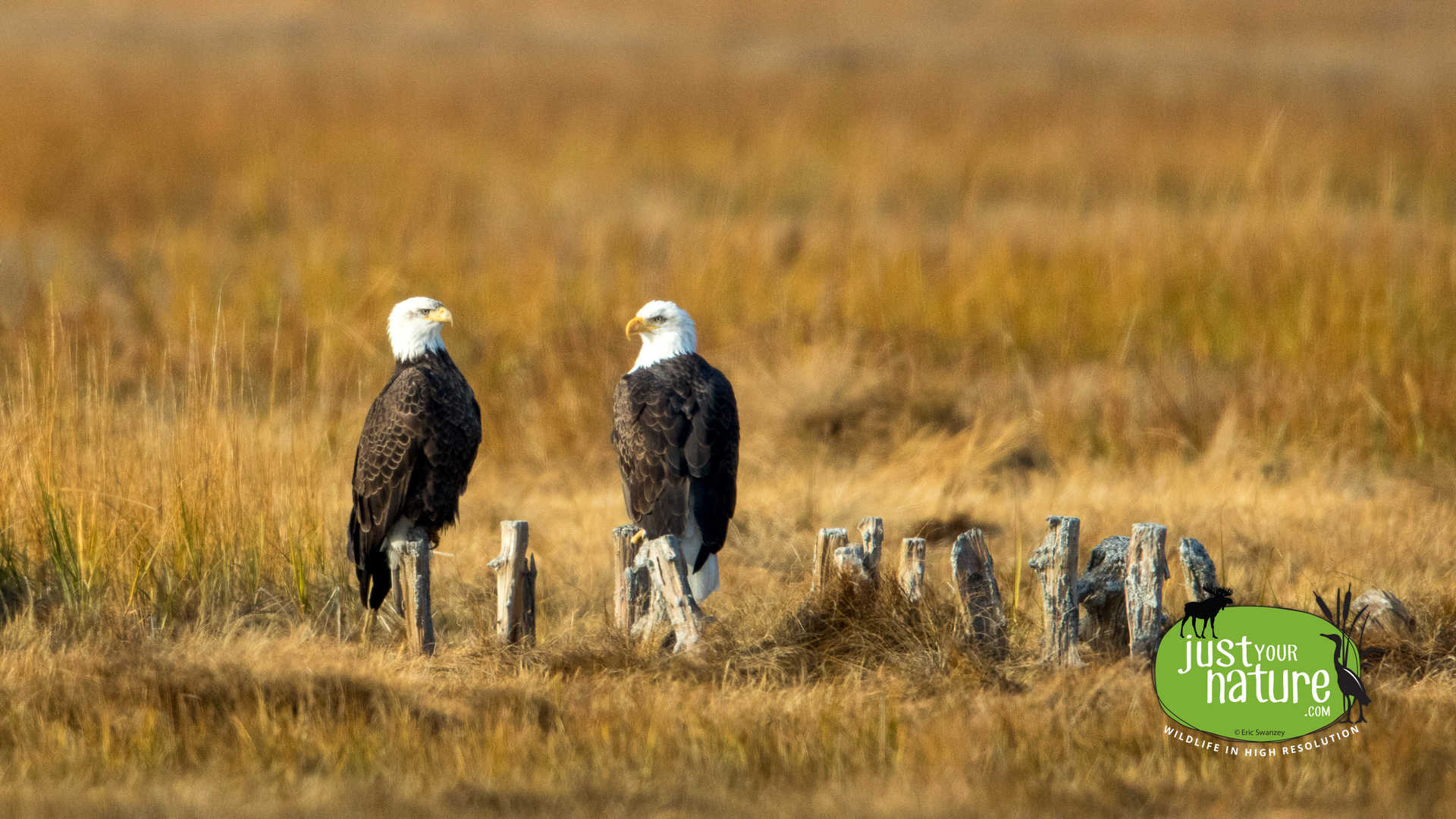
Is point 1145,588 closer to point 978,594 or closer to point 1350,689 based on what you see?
point 978,594

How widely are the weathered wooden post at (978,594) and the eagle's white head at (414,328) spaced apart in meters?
1.93

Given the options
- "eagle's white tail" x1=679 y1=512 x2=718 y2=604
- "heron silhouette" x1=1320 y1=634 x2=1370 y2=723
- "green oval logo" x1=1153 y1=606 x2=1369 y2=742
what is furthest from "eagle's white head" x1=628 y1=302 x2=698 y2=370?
"heron silhouette" x1=1320 y1=634 x2=1370 y2=723

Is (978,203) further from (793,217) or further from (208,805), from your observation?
(208,805)

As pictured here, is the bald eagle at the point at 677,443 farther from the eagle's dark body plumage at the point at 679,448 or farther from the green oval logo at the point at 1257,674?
the green oval logo at the point at 1257,674

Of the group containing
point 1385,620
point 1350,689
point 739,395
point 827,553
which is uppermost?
point 739,395

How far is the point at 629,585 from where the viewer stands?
16.9ft

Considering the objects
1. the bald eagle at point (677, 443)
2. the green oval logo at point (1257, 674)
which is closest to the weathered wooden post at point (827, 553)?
the bald eagle at point (677, 443)

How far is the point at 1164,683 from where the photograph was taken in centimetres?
460

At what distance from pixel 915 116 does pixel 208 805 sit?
15.8 m

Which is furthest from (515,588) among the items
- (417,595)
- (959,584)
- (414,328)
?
(959,584)

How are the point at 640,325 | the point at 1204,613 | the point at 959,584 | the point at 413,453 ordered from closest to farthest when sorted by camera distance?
the point at 1204,613 → the point at 959,584 → the point at 413,453 → the point at 640,325

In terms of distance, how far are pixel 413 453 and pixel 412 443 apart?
5 cm

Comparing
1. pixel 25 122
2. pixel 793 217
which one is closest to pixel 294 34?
pixel 25 122

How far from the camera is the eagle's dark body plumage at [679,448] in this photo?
17.2 feet
